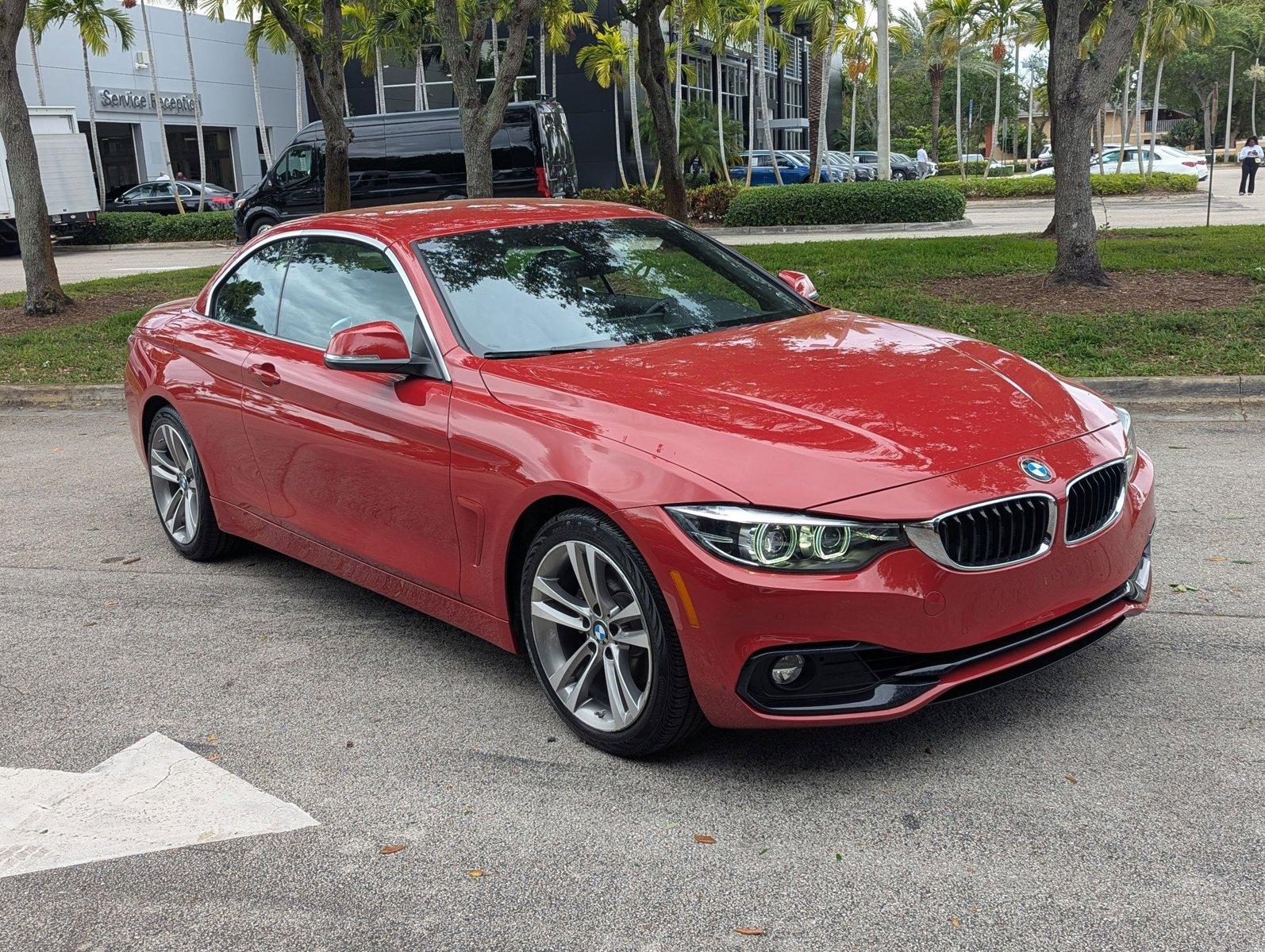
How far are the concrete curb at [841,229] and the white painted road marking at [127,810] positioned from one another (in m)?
20.9

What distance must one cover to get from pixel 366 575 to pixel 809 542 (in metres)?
2.09

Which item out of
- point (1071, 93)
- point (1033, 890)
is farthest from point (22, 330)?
point (1033, 890)

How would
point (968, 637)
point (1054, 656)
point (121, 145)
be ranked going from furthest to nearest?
point (121, 145) → point (1054, 656) → point (968, 637)

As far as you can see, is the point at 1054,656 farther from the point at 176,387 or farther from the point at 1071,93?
the point at 1071,93

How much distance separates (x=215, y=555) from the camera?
614cm

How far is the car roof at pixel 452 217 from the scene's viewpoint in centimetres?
502

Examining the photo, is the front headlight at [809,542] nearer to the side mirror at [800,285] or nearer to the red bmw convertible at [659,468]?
the red bmw convertible at [659,468]

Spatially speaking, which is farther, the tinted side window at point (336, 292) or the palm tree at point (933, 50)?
the palm tree at point (933, 50)

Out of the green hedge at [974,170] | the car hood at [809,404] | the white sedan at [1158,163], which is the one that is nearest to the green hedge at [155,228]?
the white sedan at [1158,163]

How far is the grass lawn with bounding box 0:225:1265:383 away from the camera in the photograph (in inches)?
380

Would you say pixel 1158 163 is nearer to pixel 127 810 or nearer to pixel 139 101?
pixel 139 101

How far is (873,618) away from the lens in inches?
131

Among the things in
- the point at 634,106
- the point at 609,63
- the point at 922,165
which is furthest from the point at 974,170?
the point at 634,106

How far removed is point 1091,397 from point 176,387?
3.97 metres
